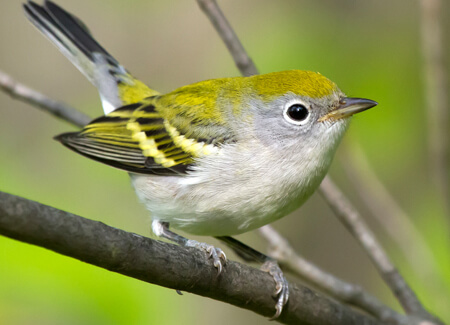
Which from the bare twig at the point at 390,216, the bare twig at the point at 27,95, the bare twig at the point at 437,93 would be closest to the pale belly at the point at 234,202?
the bare twig at the point at 390,216

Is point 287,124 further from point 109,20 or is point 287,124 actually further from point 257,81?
point 109,20

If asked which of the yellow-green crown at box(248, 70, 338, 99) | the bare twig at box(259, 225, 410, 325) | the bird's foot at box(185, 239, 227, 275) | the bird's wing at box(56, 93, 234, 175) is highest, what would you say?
the yellow-green crown at box(248, 70, 338, 99)

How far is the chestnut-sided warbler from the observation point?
3539 mm

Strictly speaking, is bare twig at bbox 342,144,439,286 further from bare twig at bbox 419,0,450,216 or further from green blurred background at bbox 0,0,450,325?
bare twig at bbox 419,0,450,216

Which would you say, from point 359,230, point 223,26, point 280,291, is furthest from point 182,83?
point 280,291

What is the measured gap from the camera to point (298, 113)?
373cm

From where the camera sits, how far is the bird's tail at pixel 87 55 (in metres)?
4.92

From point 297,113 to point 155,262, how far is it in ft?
5.18

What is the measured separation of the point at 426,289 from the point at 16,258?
271 centimetres

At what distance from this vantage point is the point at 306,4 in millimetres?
5602

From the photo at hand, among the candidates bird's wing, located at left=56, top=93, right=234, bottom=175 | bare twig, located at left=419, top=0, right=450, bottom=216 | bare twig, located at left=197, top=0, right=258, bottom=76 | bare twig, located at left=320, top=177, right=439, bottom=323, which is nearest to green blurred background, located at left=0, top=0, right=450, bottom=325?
bare twig, located at left=320, top=177, right=439, bottom=323

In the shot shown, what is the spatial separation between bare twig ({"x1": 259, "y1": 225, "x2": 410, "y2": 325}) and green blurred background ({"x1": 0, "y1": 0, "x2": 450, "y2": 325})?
40 centimetres

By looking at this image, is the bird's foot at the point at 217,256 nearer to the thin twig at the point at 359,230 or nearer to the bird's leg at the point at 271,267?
the bird's leg at the point at 271,267

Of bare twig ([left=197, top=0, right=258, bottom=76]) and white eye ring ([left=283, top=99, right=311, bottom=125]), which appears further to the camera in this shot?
bare twig ([left=197, top=0, right=258, bottom=76])
